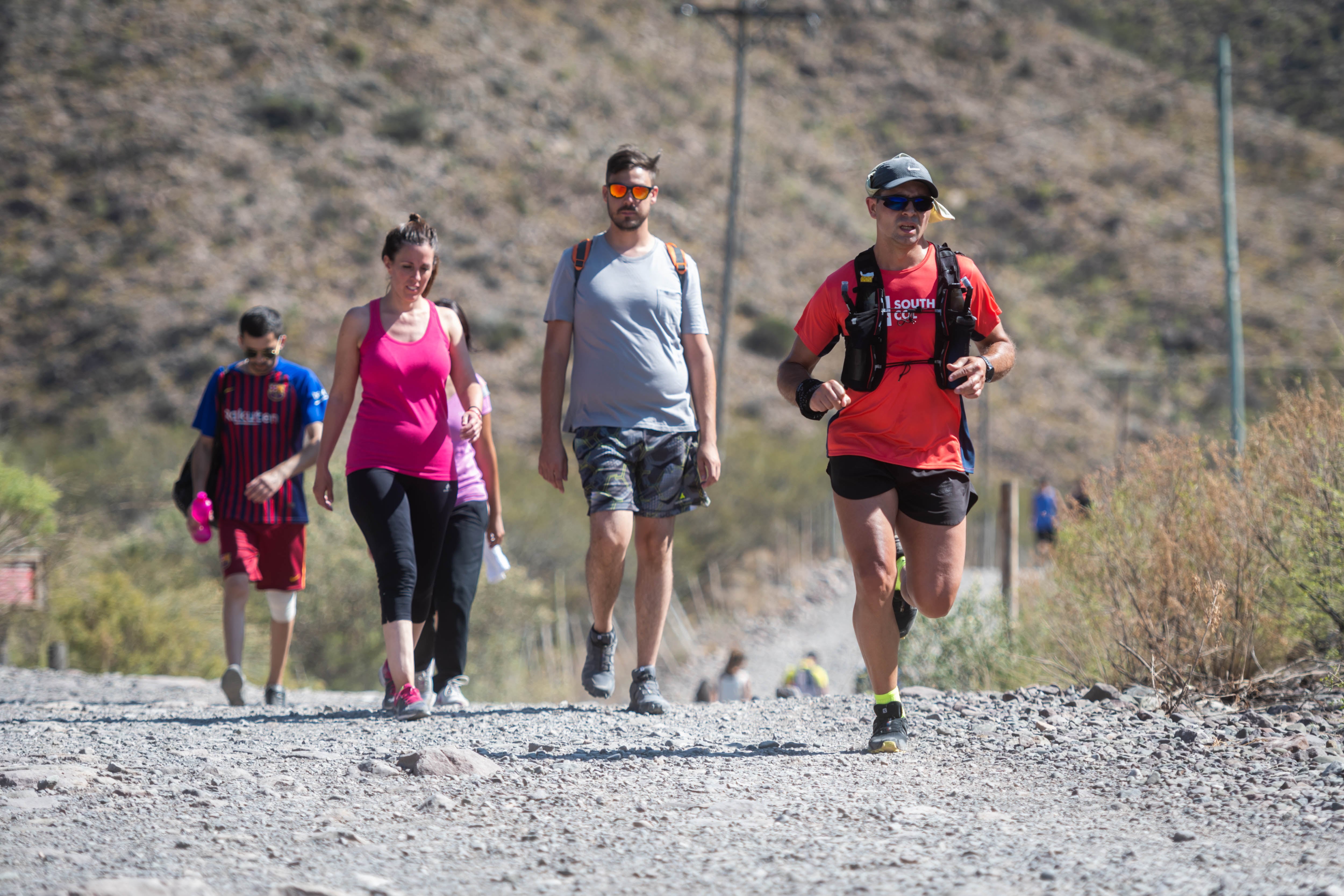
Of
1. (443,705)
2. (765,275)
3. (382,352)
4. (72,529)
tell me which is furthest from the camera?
(765,275)

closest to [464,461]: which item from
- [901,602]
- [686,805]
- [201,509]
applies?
[201,509]

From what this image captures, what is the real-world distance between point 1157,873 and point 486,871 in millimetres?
1479

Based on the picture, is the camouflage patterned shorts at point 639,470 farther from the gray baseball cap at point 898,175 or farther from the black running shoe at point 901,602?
the gray baseball cap at point 898,175

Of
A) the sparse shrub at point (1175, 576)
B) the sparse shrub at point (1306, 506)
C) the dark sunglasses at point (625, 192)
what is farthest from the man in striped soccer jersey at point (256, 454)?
the sparse shrub at point (1306, 506)

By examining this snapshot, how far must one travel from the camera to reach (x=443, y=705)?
18.4 ft

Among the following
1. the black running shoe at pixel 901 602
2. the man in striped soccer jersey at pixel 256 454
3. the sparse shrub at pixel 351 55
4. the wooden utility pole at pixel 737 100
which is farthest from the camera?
the sparse shrub at pixel 351 55

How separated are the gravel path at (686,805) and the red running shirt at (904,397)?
997 mm

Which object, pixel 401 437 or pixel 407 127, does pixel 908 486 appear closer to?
pixel 401 437

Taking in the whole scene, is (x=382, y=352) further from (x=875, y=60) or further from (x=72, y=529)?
(x=875, y=60)

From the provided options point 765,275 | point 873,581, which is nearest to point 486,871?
point 873,581

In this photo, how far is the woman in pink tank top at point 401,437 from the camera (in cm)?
498

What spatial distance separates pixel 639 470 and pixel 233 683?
2.32m

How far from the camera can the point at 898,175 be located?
428 centimetres

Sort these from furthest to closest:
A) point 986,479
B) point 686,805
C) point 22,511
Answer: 1. point 986,479
2. point 22,511
3. point 686,805
